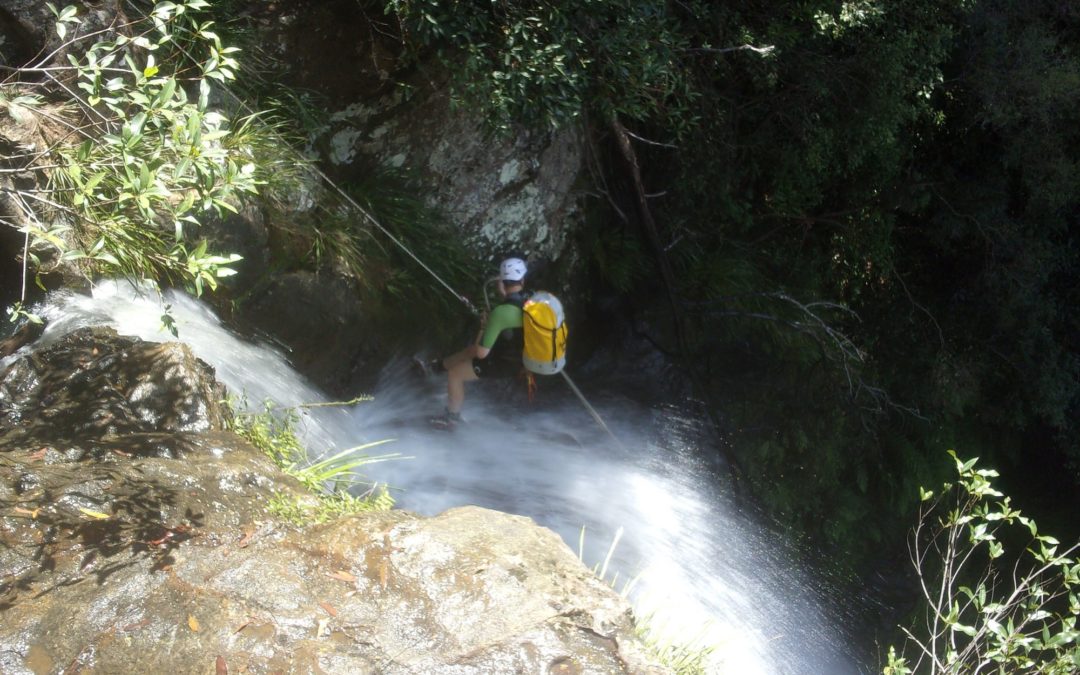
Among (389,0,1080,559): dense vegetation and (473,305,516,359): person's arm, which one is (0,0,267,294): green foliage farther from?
(389,0,1080,559): dense vegetation

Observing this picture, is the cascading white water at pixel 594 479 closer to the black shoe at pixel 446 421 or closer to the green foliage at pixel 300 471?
the black shoe at pixel 446 421

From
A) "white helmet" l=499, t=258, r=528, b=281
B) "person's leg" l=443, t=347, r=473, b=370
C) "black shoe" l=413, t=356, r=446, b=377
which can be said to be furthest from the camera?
"black shoe" l=413, t=356, r=446, b=377

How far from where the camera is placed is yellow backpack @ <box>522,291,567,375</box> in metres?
6.73

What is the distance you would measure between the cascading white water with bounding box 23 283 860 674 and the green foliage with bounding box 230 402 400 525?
320 millimetres

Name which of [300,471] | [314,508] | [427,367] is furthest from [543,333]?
[314,508]

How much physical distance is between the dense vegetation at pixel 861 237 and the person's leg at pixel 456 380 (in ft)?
6.41

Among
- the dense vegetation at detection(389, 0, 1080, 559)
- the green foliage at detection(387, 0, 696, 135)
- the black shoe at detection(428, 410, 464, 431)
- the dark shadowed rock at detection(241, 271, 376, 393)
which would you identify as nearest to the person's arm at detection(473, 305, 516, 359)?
the black shoe at detection(428, 410, 464, 431)

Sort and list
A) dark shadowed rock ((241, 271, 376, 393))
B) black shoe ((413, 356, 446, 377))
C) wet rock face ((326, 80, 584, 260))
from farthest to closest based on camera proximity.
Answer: black shoe ((413, 356, 446, 377)), wet rock face ((326, 80, 584, 260)), dark shadowed rock ((241, 271, 376, 393))

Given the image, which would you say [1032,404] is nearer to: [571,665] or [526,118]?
[526,118]

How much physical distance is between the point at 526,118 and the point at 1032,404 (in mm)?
6089

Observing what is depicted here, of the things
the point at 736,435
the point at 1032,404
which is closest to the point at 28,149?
the point at 736,435

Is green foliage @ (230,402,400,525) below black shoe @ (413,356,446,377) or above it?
below

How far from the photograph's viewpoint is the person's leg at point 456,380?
7.12m

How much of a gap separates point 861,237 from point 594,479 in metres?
3.88
